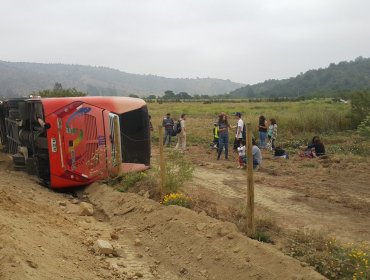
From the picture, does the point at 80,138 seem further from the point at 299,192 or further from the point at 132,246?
the point at 299,192

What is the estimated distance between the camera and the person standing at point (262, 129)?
18.0 meters

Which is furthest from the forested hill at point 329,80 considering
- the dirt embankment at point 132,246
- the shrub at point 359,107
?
the dirt embankment at point 132,246

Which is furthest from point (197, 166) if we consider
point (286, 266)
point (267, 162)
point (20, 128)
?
point (286, 266)

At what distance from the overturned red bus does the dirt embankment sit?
197 centimetres

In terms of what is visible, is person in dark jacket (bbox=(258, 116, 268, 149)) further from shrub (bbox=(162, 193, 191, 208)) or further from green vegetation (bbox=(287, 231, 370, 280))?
green vegetation (bbox=(287, 231, 370, 280))

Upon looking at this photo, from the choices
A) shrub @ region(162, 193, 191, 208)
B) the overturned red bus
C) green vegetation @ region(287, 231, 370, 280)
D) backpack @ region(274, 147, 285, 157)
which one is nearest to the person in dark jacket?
backpack @ region(274, 147, 285, 157)

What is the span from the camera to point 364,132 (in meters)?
21.1

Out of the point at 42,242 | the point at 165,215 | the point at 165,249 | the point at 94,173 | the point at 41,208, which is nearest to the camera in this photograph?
the point at 42,242

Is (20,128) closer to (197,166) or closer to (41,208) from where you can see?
(41,208)

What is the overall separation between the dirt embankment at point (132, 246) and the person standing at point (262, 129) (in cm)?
995

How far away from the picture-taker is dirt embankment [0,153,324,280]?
213 inches

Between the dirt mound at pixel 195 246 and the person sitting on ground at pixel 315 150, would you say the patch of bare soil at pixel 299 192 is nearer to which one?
the person sitting on ground at pixel 315 150

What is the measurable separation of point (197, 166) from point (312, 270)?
9892 mm

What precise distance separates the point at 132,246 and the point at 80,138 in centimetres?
439
